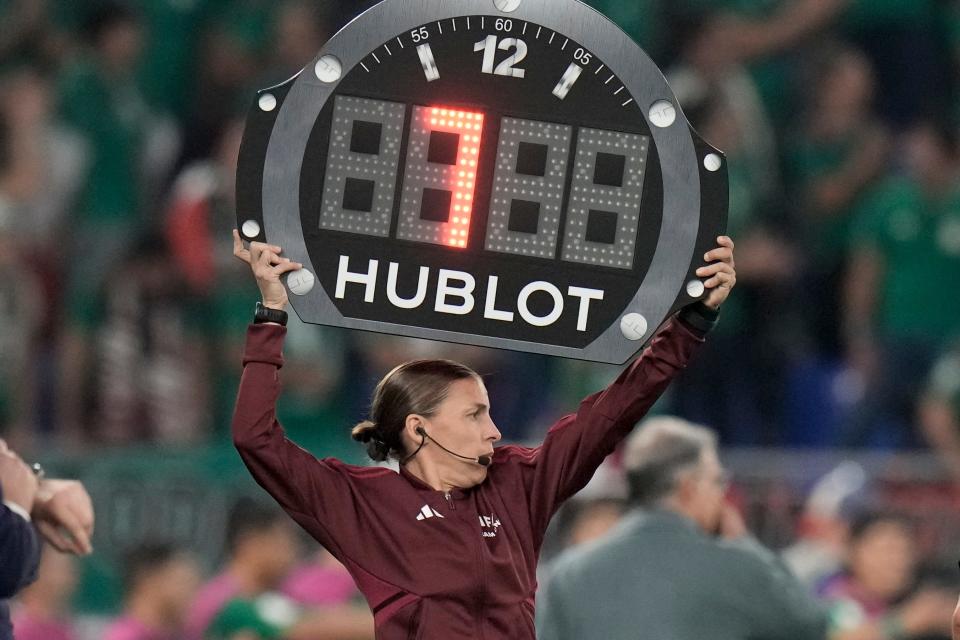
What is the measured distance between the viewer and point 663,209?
3049 mm

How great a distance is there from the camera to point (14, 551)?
3.03m

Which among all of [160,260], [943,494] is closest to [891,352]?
[943,494]

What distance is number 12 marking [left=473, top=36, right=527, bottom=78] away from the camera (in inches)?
121

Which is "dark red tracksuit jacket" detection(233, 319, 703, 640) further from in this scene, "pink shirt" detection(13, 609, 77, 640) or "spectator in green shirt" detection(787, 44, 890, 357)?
"spectator in green shirt" detection(787, 44, 890, 357)

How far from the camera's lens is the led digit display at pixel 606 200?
3061 mm

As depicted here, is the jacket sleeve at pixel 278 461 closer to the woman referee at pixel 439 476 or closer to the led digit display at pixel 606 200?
the woman referee at pixel 439 476

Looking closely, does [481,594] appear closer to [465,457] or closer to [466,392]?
[465,457]

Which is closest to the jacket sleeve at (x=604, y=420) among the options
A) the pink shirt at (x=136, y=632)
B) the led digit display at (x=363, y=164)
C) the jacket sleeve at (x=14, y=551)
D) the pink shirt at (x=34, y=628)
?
the led digit display at (x=363, y=164)

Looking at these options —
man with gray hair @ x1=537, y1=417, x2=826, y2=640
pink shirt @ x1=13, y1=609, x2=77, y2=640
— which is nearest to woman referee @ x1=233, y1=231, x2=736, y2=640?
man with gray hair @ x1=537, y1=417, x2=826, y2=640

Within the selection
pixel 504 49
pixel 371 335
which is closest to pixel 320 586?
pixel 371 335

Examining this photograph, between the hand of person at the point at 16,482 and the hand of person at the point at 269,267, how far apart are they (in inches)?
24.9

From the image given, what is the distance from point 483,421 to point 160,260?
5.40 meters

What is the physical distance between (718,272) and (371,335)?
16.8ft

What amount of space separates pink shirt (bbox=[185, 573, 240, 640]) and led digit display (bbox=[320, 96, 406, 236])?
2.62 metres
